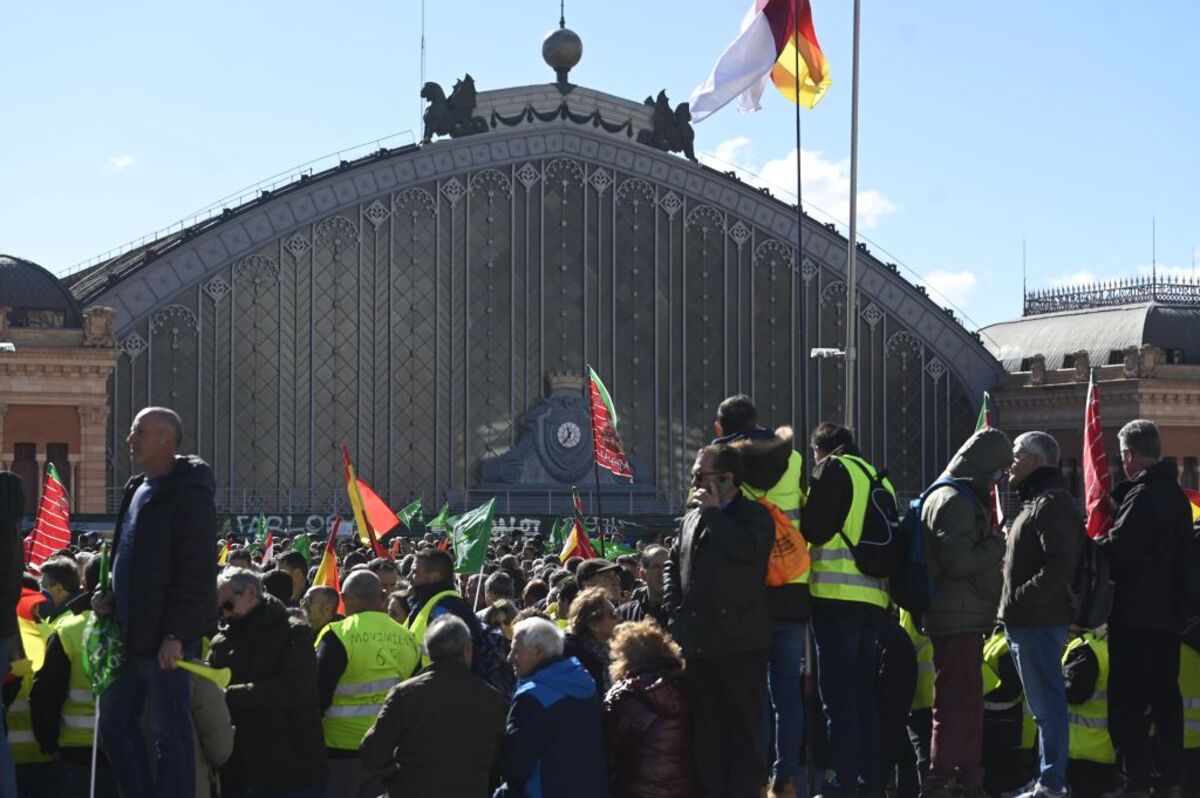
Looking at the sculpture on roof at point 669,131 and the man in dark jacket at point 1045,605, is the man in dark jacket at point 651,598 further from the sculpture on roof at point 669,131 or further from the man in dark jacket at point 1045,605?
the sculpture on roof at point 669,131

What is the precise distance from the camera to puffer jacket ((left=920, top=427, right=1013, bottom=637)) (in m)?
11.5

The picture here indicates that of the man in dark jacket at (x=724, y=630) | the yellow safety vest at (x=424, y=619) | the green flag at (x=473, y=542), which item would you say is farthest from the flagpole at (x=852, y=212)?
the man in dark jacket at (x=724, y=630)

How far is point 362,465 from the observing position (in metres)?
50.5

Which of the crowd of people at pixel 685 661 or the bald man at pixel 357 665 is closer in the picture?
the crowd of people at pixel 685 661

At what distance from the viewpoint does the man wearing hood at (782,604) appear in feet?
35.6

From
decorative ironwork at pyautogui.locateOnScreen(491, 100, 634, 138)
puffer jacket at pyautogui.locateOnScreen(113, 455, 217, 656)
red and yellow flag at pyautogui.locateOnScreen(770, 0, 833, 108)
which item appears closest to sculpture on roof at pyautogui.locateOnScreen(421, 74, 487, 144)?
decorative ironwork at pyautogui.locateOnScreen(491, 100, 634, 138)

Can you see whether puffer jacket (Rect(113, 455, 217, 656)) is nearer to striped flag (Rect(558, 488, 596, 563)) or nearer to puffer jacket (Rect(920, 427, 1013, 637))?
puffer jacket (Rect(920, 427, 1013, 637))

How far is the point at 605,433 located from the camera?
26234 millimetres

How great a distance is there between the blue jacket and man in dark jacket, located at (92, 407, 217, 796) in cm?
168

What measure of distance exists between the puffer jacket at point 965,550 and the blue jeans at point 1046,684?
11.0 inches

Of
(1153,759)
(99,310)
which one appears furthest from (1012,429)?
(1153,759)

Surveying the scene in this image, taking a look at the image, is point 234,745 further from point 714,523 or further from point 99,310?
point 99,310

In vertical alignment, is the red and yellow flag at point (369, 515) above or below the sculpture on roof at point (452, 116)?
below

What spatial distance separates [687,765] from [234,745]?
8.68 feet
